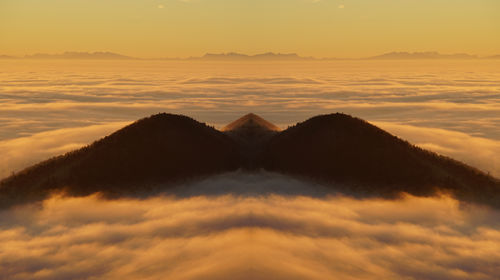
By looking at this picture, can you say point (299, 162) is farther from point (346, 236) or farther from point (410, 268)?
point (410, 268)

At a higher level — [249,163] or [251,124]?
[251,124]

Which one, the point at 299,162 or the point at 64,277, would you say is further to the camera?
the point at 299,162

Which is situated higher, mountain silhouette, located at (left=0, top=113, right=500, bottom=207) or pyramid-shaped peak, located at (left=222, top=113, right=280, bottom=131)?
pyramid-shaped peak, located at (left=222, top=113, right=280, bottom=131)

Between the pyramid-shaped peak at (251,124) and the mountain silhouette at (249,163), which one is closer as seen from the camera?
the mountain silhouette at (249,163)

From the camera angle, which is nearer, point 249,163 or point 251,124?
point 249,163

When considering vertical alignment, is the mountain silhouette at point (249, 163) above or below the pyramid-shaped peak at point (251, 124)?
below

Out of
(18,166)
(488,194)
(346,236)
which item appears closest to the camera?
(346,236)

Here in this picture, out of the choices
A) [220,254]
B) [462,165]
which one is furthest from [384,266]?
[462,165]

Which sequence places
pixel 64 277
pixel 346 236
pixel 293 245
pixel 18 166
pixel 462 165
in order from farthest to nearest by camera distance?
1. pixel 18 166
2. pixel 462 165
3. pixel 346 236
4. pixel 293 245
5. pixel 64 277
